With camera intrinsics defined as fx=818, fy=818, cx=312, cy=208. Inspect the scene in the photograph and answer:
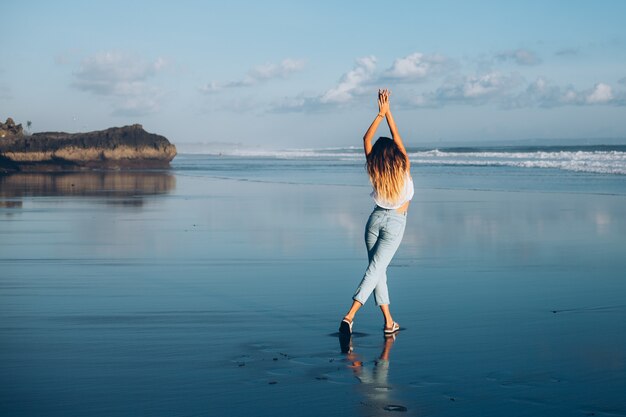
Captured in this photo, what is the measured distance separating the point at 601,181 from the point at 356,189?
8.65 metres

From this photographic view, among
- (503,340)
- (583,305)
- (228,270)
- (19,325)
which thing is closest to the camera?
(503,340)

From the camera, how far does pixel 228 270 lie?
9430mm

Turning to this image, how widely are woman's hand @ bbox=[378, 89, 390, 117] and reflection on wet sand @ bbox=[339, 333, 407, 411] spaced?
1787 millimetres

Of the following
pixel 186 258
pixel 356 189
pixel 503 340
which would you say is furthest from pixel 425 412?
pixel 356 189

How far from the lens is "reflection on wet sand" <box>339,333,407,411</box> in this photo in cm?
447

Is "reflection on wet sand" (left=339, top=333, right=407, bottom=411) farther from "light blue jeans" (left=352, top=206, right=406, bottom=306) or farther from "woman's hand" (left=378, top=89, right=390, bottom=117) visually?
"woman's hand" (left=378, top=89, right=390, bottom=117)

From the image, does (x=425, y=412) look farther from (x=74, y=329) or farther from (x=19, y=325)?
(x=19, y=325)

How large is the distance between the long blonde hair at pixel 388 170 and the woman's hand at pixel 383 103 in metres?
0.33

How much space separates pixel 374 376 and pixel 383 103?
8.00ft

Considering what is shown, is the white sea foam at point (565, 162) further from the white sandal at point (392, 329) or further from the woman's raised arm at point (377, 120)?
the white sandal at point (392, 329)

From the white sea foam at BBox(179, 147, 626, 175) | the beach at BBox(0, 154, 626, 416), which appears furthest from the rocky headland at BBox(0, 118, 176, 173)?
the beach at BBox(0, 154, 626, 416)

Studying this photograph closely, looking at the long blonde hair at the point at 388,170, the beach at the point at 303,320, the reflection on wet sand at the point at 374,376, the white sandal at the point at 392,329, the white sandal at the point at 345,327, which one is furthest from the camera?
the long blonde hair at the point at 388,170

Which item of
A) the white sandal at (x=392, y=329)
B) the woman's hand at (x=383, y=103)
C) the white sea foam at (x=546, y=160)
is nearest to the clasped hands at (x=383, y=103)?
the woman's hand at (x=383, y=103)

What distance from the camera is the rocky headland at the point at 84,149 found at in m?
50.7
